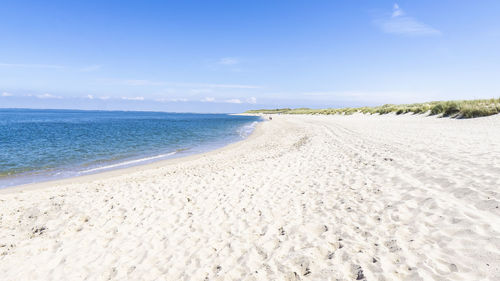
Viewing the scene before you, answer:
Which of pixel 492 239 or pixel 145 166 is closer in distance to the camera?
pixel 492 239

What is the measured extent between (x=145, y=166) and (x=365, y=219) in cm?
1431

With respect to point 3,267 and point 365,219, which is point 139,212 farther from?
point 365,219

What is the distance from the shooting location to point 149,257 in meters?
5.13

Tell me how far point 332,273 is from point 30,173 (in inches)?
707

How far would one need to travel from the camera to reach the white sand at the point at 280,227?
13.1 ft

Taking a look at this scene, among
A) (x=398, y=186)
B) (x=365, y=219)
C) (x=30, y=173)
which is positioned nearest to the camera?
(x=365, y=219)

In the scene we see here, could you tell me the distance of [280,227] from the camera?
5754 mm

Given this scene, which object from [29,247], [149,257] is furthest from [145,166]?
[149,257]

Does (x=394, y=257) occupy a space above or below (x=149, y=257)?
above

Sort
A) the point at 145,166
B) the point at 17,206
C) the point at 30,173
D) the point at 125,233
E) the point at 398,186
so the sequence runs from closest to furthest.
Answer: the point at 125,233
the point at 398,186
the point at 17,206
the point at 30,173
the point at 145,166

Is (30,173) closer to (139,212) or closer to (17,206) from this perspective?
(17,206)

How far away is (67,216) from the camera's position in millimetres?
7328

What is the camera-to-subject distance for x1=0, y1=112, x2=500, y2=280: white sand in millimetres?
4004

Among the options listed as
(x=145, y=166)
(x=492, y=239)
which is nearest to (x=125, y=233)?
(x=492, y=239)
